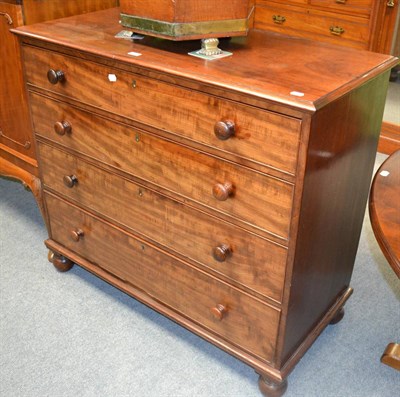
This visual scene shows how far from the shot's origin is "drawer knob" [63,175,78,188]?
7.10 ft

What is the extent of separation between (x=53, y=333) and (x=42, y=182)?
63 centimetres

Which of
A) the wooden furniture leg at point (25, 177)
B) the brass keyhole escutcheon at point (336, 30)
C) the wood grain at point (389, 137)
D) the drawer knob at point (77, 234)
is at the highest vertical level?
the brass keyhole escutcheon at point (336, 30)

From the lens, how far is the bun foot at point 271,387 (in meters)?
1.89

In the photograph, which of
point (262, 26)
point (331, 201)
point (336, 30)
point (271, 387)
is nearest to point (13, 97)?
point (331, 201)

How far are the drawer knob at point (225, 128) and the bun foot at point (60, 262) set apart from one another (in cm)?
128

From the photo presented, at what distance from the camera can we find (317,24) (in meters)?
4.04

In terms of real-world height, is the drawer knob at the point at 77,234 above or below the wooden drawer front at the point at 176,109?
below

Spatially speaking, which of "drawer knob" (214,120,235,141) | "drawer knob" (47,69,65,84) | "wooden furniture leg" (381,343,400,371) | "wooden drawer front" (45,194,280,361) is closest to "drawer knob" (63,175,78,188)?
"wooden drawer front" (45,194,280,361)

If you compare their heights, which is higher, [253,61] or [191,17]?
[191,17]

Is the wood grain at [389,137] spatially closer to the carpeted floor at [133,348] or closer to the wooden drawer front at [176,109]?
the carpeted floor at [133,348]

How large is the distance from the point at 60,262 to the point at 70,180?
1.73 feet

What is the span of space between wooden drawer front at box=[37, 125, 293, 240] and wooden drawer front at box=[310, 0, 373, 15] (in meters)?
2.48

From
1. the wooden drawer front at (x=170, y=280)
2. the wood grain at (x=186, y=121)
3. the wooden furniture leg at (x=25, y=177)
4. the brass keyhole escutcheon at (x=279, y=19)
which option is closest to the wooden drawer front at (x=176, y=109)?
the wood grain at (x=186, y=121)

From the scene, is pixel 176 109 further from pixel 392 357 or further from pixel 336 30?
pixel 336 30
